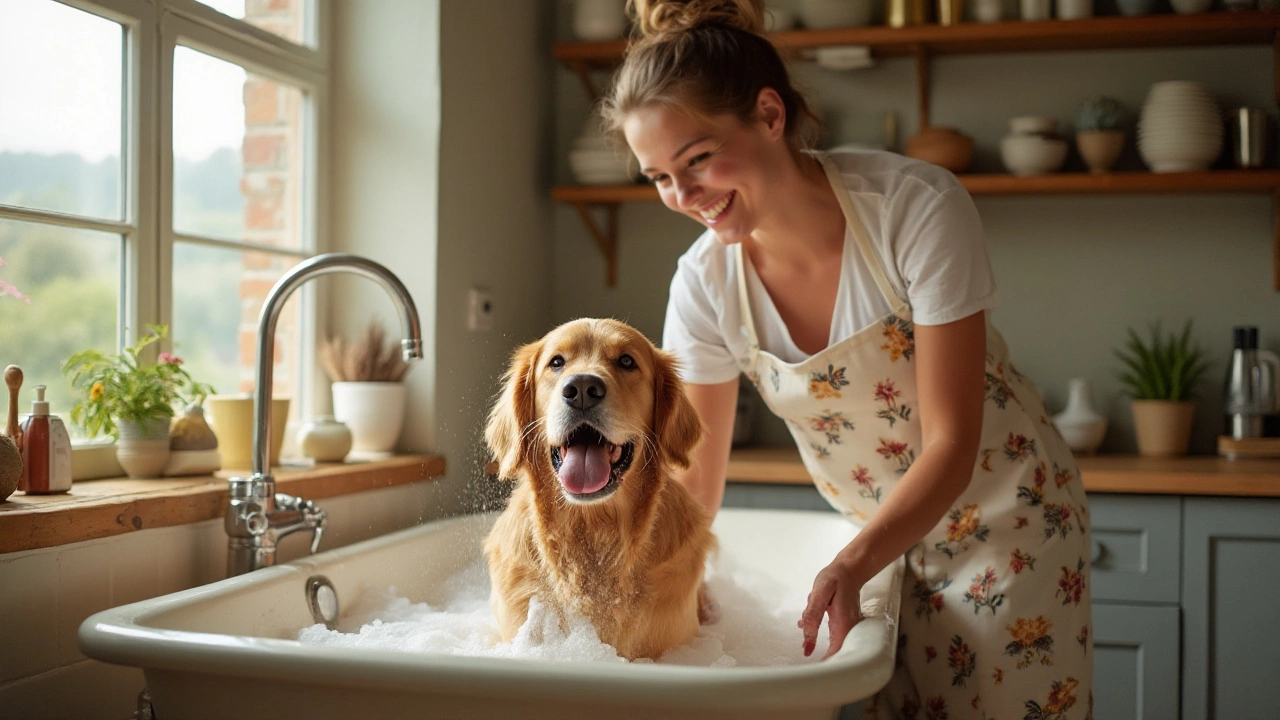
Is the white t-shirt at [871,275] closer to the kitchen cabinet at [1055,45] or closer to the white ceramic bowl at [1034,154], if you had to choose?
the kitchen cabinet at [1055,45]

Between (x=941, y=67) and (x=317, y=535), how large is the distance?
7.54 ft

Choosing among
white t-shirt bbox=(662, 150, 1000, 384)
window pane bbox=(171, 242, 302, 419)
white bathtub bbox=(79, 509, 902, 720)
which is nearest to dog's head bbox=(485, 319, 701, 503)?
white t-shirt bbox=(662, 150, 1000, 384)

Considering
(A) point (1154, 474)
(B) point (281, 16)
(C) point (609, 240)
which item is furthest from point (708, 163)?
(C) point (609, 240)

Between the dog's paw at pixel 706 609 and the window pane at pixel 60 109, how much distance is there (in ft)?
3.92

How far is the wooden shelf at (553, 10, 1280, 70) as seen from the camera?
269 centimetres

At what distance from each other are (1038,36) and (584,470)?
2153 mm

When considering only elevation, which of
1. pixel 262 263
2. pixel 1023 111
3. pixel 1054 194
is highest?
pixel 1023 111

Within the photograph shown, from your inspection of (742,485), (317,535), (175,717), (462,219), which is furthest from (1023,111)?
(175,717)

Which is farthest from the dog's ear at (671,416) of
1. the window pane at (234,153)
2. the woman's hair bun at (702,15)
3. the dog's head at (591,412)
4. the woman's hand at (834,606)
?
the window pane at (234,153)

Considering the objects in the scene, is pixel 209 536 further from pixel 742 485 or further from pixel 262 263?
pixel 742 485

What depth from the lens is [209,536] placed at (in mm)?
1580

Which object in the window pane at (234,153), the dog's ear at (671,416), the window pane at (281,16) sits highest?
the window pane at (281,16)

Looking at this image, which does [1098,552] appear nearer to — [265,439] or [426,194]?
[426,194]

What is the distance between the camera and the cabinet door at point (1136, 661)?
2379 mm
